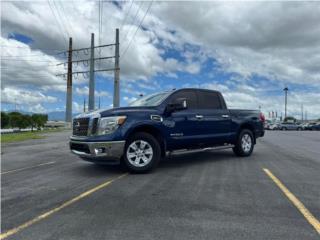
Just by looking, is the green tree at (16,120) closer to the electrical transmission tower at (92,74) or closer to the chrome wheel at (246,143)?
the electrical transmission tower at (92,74)

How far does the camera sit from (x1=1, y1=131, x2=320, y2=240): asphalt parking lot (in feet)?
11.9

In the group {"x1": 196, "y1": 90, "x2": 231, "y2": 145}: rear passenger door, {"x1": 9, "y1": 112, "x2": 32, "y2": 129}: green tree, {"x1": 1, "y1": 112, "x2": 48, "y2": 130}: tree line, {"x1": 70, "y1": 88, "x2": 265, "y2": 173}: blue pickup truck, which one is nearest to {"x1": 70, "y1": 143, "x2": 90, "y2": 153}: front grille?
{"x1": 70, "y1": 88, "x2": 265, "y2": 173}: blue pickup truck

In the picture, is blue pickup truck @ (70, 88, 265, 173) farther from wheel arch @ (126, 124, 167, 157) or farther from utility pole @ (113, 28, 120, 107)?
utility pole @ (113, 28, 120, 107)

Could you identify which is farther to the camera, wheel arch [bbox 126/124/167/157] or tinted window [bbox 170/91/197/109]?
tinted window [bbox 170/91/197/109]

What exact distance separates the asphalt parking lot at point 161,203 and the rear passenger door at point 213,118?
1079 millimetres

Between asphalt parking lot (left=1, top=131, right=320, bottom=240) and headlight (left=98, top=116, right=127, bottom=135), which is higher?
headlight (left=98, top=116, right=127, bottom=135)

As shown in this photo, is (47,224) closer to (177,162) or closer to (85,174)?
(85,174)

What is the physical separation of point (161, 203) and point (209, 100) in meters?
4.80

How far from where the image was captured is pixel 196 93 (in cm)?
859

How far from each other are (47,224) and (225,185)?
3.26 meters

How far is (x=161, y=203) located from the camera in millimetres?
4699

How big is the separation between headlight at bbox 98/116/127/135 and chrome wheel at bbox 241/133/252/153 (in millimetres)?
4603

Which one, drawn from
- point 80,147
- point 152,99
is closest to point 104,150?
point 80,147

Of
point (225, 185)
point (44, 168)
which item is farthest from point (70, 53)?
point (225, 185)
